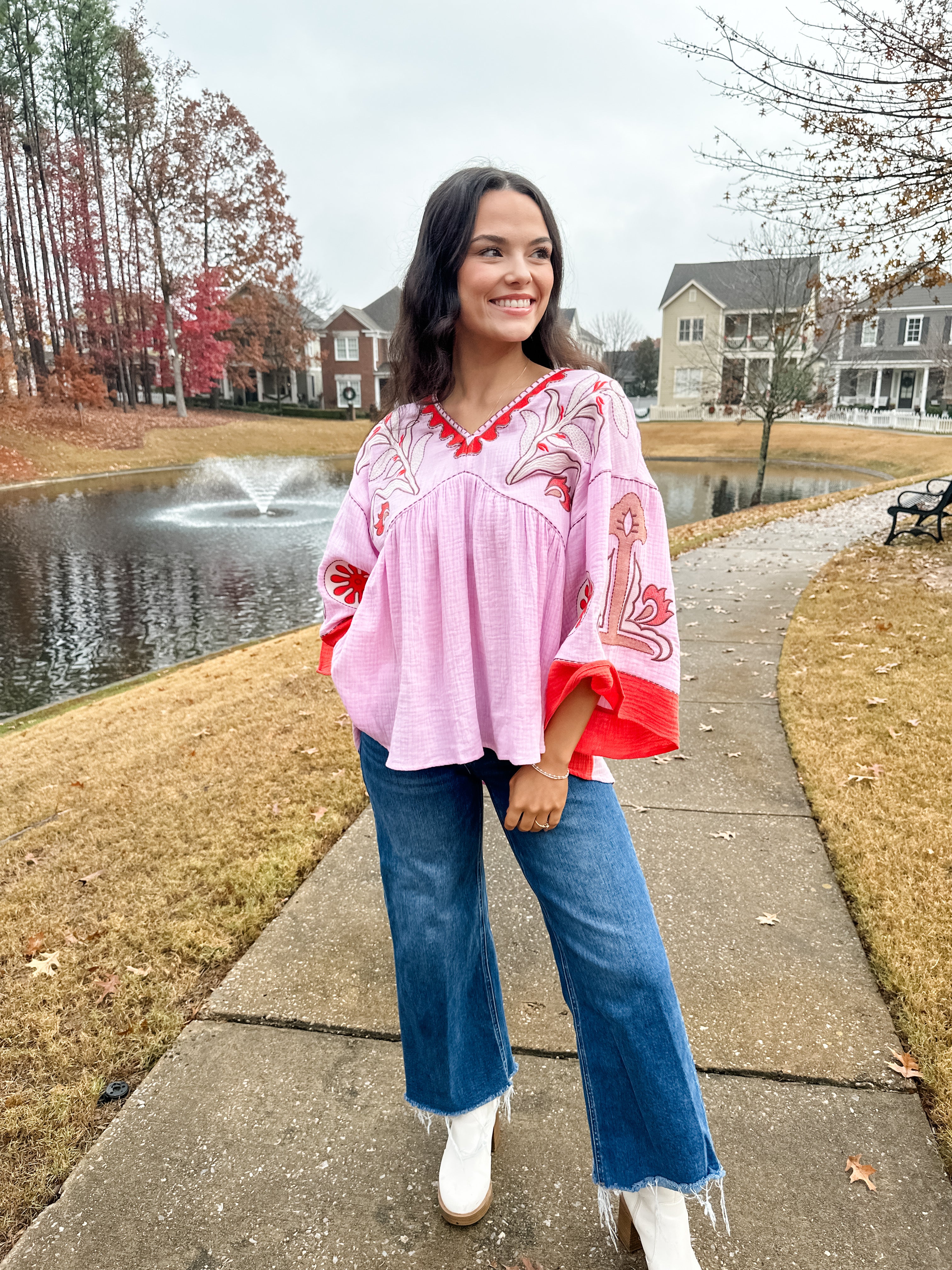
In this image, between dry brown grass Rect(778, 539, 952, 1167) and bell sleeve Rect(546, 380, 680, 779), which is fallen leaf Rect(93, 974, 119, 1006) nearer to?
bell sleeve Rect(546, 380, 680, 779)

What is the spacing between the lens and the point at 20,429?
28188 mm

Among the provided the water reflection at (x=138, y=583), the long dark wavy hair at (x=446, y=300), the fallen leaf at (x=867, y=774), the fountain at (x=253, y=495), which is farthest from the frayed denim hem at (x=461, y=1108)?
the fountain at (x=253, y=495)

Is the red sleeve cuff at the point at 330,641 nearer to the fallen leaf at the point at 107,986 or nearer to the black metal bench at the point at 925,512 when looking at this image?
the fallen leaf at the point at 107,986

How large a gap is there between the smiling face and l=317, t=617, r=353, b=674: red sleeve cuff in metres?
0.67

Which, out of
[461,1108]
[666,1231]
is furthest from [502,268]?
[666,1231]

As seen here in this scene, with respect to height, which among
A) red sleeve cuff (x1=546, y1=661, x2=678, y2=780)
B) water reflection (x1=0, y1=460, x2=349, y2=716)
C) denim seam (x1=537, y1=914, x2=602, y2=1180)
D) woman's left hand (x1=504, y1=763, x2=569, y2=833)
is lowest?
water reflection (x1=0, y1=460, x2=349, y2=716)

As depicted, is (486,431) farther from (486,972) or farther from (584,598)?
(486,972)

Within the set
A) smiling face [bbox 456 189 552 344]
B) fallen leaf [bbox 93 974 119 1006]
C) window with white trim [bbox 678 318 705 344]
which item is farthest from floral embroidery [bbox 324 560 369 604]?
window with white trim [bbox 678 318 705 344]

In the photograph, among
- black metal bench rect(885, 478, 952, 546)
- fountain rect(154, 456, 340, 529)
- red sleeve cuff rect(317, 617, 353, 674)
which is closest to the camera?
red sleeve cuff rect(317, 617, 353, 674)

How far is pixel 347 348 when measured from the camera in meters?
50.0

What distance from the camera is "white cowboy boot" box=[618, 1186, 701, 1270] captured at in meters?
1.56

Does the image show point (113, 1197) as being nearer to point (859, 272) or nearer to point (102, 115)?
point (859, 272)

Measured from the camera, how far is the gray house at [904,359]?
133ft

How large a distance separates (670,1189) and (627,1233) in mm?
230
